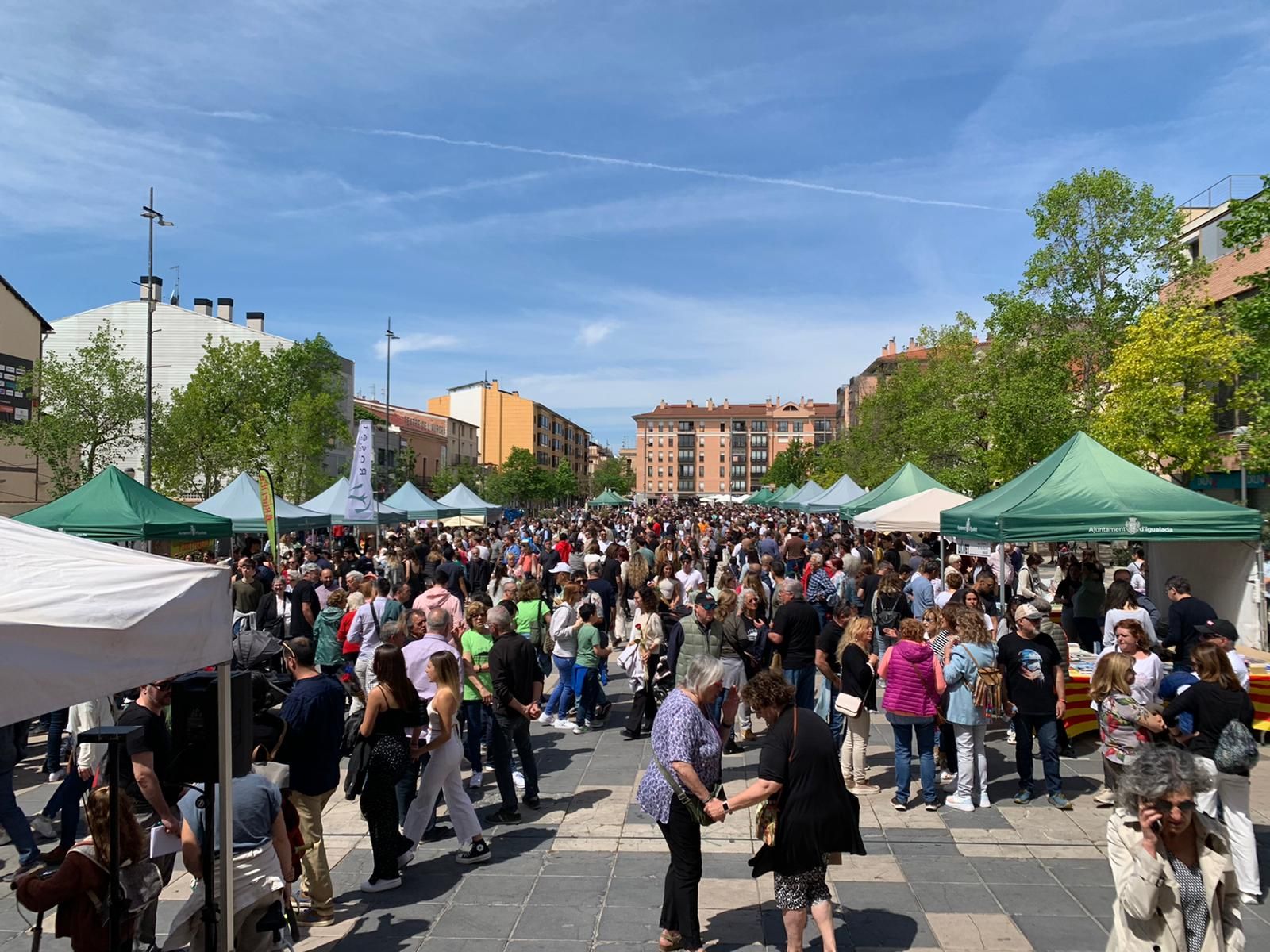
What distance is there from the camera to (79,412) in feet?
92.3

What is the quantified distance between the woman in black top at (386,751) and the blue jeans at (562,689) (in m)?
4.22

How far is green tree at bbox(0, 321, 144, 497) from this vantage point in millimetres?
27016

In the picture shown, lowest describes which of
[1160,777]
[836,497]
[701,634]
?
[701,634]

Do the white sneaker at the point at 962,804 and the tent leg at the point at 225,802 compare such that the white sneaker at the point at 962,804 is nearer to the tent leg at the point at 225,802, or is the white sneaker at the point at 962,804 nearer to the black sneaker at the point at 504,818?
the black sneaker at the point at 504,818

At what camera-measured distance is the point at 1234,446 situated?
19.8 meters

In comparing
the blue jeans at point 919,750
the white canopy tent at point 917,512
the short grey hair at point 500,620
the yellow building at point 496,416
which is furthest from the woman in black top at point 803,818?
the yellow building at point 496,416

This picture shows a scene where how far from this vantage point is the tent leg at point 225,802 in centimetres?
402

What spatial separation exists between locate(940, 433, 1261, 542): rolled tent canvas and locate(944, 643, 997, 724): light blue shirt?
381 cm

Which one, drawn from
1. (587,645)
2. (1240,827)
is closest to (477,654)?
(587,645)

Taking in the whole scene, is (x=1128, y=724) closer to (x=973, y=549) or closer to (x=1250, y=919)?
(x=1250, y=919)

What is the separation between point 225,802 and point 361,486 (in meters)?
16.3

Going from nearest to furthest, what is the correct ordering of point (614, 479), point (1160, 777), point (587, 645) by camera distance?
point (1160, 777) → point (587, 645) → point (614, 479)

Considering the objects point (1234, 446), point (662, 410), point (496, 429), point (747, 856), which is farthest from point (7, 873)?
point (662, 410)

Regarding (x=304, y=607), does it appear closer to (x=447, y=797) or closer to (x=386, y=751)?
(x=447, y=797)
